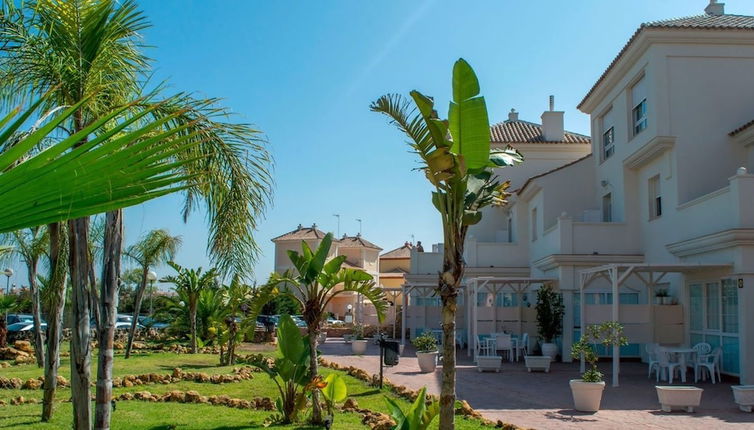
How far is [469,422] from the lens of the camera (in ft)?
38.0

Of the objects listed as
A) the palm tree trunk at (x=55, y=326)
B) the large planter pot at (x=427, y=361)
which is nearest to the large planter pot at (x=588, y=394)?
the large planter pot at (x=427, y=361)

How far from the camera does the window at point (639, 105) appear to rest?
72.1 ft

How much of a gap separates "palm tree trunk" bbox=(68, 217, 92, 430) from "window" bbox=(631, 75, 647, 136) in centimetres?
1832

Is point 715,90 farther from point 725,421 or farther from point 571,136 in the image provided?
point 571,136

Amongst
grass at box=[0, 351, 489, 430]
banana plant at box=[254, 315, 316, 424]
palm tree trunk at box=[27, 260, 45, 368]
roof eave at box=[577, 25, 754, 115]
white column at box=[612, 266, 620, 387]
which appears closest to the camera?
grass at box=[0, 351, 489, 430]

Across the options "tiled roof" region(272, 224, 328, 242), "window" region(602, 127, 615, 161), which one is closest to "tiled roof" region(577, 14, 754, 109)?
"window" region(602, 127, 615, 161)

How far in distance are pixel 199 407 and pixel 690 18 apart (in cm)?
1910

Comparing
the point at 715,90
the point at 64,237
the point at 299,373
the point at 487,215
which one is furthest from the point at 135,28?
the point at 487,215

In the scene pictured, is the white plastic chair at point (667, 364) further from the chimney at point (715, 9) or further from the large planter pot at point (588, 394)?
the chimney at point (715, 9)

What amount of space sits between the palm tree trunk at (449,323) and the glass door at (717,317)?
37.7ft

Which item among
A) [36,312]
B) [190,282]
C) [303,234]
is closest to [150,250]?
[190,282]

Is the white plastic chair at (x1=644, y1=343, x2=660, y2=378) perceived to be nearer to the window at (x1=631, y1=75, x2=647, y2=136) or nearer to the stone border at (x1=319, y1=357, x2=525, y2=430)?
the stone border at (x1=319, y1=357, x2=525, y2=430)

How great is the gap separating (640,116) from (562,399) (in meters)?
11.4

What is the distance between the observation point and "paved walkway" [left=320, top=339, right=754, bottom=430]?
1190 cm
